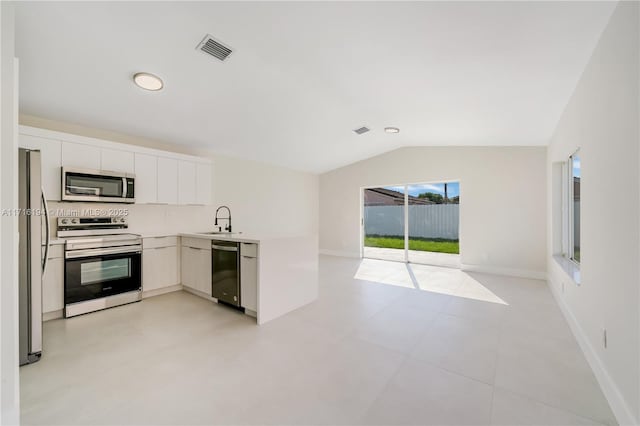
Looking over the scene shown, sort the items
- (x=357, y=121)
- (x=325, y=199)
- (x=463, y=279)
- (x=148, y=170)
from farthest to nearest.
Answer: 1. (x=325, y=199)
2. (x=463, y=279)
3. (x=357, y=121)
4. (x=148, y=170)

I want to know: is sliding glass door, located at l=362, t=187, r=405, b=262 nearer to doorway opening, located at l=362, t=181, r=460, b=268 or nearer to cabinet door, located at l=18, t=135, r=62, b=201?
doorway opening, located at l=362, t=181, r=460, b=268

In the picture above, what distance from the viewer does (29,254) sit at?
215 centimetres

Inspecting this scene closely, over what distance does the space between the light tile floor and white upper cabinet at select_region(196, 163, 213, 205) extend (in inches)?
68.9

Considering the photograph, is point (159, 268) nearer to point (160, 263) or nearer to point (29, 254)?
point (160, 263)

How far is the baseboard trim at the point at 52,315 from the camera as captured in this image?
9.30ft

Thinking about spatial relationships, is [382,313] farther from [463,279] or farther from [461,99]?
[461,99]

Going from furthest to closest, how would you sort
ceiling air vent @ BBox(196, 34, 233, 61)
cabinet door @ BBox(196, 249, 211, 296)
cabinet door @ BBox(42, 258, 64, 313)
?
cabinet door @ BBox(196, 249, 211, 296) → cabinet door @ BBox(42, 258, 64, 313) → ceiling air vent @ BBox(196, 34, 233, 61)

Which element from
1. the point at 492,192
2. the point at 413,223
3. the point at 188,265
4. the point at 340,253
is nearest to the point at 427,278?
the point at 413,223

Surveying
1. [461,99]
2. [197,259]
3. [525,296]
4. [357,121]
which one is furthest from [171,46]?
[525,296]

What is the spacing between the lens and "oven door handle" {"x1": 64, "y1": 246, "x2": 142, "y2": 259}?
9.57 ft

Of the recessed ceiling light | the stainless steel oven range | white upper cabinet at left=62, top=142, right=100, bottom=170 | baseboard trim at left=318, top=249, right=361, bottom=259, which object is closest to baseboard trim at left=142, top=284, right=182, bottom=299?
the stainless steel oven range

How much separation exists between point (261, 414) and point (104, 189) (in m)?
3.24

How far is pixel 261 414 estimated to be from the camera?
5.04ft

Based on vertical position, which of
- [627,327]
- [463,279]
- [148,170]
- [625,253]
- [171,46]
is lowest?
[463,279]
